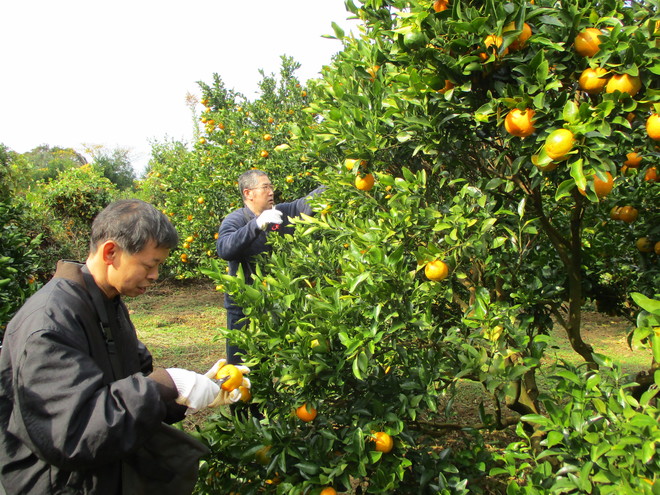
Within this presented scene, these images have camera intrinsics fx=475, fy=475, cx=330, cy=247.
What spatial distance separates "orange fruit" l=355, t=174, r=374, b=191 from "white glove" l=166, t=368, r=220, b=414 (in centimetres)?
101

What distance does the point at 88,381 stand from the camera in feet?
3.75

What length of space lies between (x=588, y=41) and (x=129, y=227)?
1.42m

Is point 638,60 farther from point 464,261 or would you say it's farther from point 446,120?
point 464,261

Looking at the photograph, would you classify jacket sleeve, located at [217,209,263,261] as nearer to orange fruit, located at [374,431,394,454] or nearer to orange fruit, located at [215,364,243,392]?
orange fruit, located at [215,364,243,392]

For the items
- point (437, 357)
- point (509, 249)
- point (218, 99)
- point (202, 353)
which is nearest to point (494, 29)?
point (509, 249)

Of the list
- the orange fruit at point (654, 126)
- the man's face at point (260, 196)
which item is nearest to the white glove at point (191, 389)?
the orange fruit at point (654, 126)

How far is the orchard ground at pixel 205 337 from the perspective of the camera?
405cm

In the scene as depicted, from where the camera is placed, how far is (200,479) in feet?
5.79

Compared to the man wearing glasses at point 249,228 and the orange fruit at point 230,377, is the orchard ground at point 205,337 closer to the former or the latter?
the man wearing glasses at point 249,228

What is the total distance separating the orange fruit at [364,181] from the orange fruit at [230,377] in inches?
35.0

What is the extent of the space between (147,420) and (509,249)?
145 cm

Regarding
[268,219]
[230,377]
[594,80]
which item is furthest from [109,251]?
[268,219]

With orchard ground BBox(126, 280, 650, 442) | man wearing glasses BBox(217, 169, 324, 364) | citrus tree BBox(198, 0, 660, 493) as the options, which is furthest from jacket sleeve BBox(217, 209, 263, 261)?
citrus tree BBox(198, 0, 660, 493)

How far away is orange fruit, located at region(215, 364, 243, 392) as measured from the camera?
1588mm
